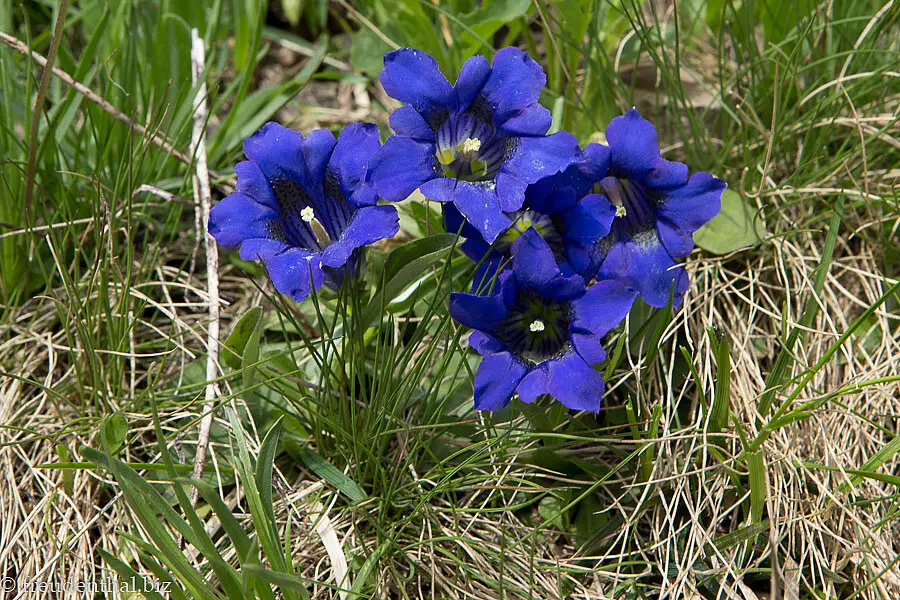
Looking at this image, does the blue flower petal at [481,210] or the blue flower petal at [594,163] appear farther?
the blue flower petal at [594,163]

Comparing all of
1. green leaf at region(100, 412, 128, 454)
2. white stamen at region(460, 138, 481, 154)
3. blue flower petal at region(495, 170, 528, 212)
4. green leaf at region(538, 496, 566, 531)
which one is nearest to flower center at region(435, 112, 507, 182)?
white stamen at region(460, 138, 481, 154)

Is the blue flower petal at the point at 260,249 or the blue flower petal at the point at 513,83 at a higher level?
the blue flower petal at the point at 513,83

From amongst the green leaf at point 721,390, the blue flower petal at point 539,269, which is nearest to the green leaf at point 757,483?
the green leaf at point 721,390

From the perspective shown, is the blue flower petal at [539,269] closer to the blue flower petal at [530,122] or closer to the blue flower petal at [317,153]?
the blue flower petal at [530,122]

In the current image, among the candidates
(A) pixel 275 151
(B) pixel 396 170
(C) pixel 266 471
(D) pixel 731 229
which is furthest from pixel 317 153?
(D) pixel 731 229

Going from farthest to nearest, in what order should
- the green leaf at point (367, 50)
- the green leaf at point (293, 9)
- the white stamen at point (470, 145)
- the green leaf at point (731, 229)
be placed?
the green leaf at point (293, 9)
the green leaf at point (367, 50)
the green leaf at point (731, 229)
the white stamen at point (470, 145)

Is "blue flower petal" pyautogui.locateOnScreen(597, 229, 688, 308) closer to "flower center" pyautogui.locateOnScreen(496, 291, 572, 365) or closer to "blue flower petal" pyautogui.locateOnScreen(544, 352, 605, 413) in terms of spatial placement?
"flower center" pyautogui.locateOnScreen(496, 291, 572, 365)

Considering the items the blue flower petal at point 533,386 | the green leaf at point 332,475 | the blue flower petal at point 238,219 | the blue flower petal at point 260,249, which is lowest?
the green leaf at point 332,475

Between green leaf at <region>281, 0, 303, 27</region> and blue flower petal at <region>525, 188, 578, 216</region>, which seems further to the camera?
green leaf at <region>281, 0, 303, 27</region>
